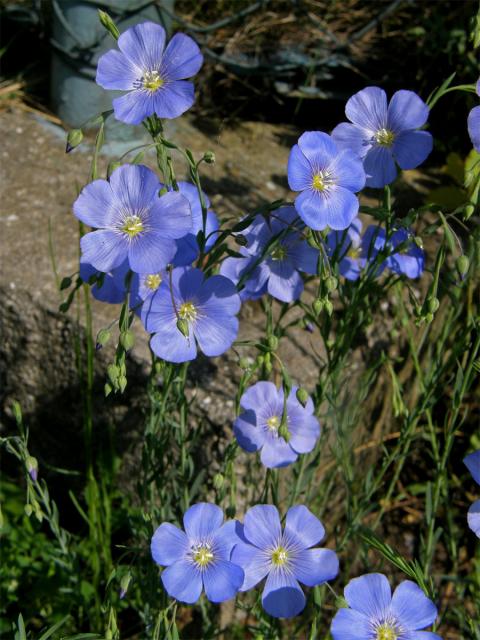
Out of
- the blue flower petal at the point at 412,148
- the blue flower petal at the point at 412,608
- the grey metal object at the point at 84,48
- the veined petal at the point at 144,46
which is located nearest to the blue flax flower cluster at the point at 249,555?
the blue flower petal at the point at 412,608

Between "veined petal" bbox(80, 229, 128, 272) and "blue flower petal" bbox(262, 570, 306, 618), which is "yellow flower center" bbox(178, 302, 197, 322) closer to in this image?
"veined petal" bbox(80, 229, 128, 272)

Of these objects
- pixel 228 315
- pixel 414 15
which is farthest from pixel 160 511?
pixel 414 15

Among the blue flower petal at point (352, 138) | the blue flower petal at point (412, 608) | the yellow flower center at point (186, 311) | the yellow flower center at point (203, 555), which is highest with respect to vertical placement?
the blue flower petal at point (352, 138)

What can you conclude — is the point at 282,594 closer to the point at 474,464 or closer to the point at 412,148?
the point at 474,464

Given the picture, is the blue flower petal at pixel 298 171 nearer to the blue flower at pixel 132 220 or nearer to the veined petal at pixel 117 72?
the blue flower at pixel 132 220

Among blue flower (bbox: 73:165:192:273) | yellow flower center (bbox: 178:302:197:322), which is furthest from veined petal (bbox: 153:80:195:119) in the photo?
yellow flower center (bbox: 178:302:197:322)
